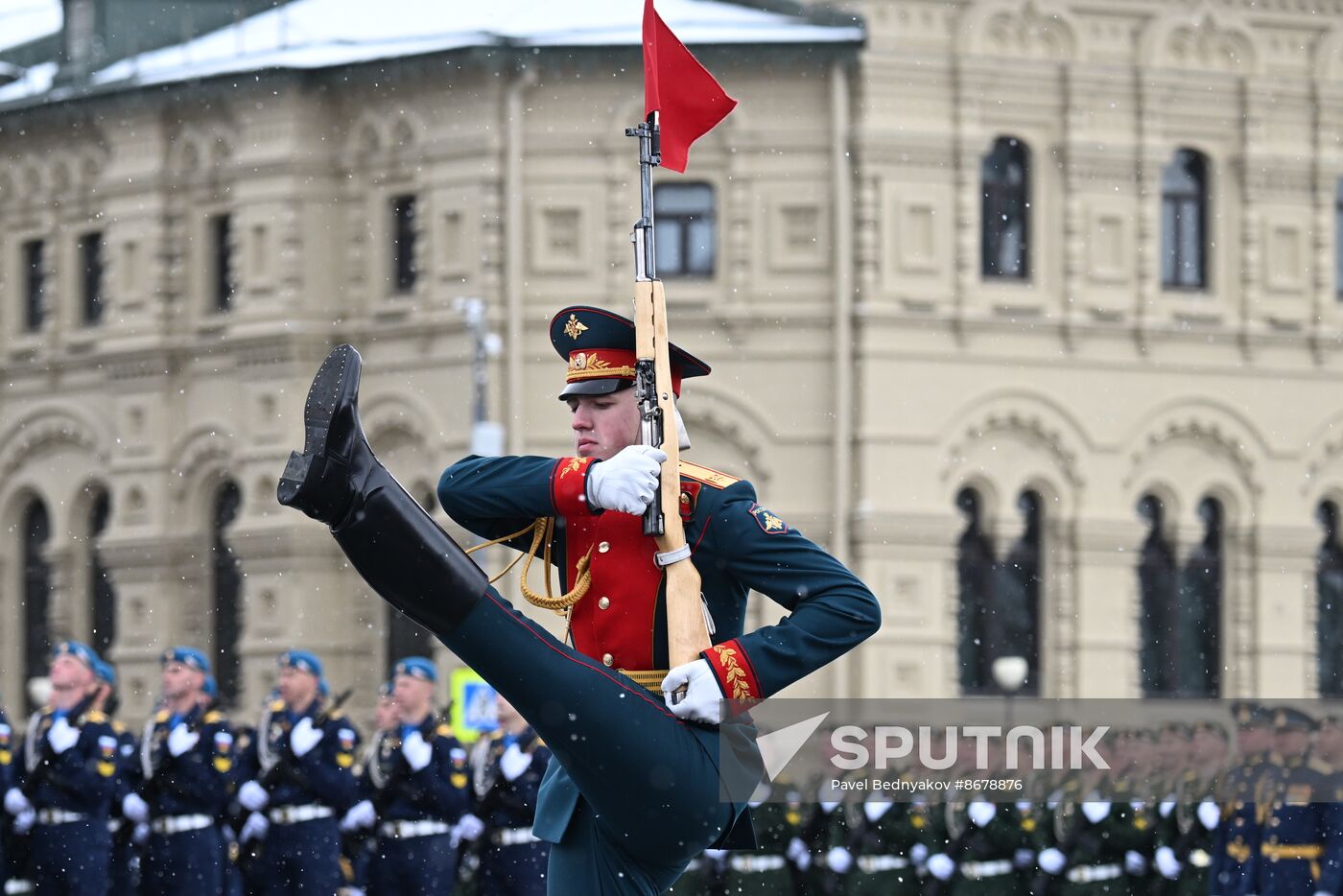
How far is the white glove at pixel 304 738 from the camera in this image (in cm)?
1233

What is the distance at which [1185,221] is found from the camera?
2567cm

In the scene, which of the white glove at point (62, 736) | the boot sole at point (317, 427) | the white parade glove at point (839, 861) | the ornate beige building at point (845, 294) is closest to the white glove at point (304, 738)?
the white glove at point (62, 736)

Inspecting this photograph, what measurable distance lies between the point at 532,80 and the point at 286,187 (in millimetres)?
2982

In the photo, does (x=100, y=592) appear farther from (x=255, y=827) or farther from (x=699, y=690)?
(x=699, y=690)

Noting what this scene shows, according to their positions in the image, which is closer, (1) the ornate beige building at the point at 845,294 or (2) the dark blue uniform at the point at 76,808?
(2) the dark blue uniform at the point at 76,808

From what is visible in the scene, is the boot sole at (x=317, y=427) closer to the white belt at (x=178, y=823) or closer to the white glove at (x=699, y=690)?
the white glove at (x=699, y=690)

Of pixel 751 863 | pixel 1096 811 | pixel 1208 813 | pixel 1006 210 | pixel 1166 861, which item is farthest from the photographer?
pixel 1006 210

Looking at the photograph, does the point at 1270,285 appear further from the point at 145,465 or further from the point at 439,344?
the point at 145,465

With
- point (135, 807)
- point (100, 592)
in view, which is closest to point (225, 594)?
point (100, 592)

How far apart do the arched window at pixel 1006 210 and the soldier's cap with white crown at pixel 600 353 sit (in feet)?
62.4

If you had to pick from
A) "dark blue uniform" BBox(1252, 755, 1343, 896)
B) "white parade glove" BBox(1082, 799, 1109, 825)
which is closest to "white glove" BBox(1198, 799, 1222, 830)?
"white parade glove" BBox(1082, 799, 1109, 825)

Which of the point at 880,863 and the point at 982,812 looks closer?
the point at 982,812

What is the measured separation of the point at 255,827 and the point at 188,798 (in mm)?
346

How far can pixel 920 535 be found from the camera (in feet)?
78.2
